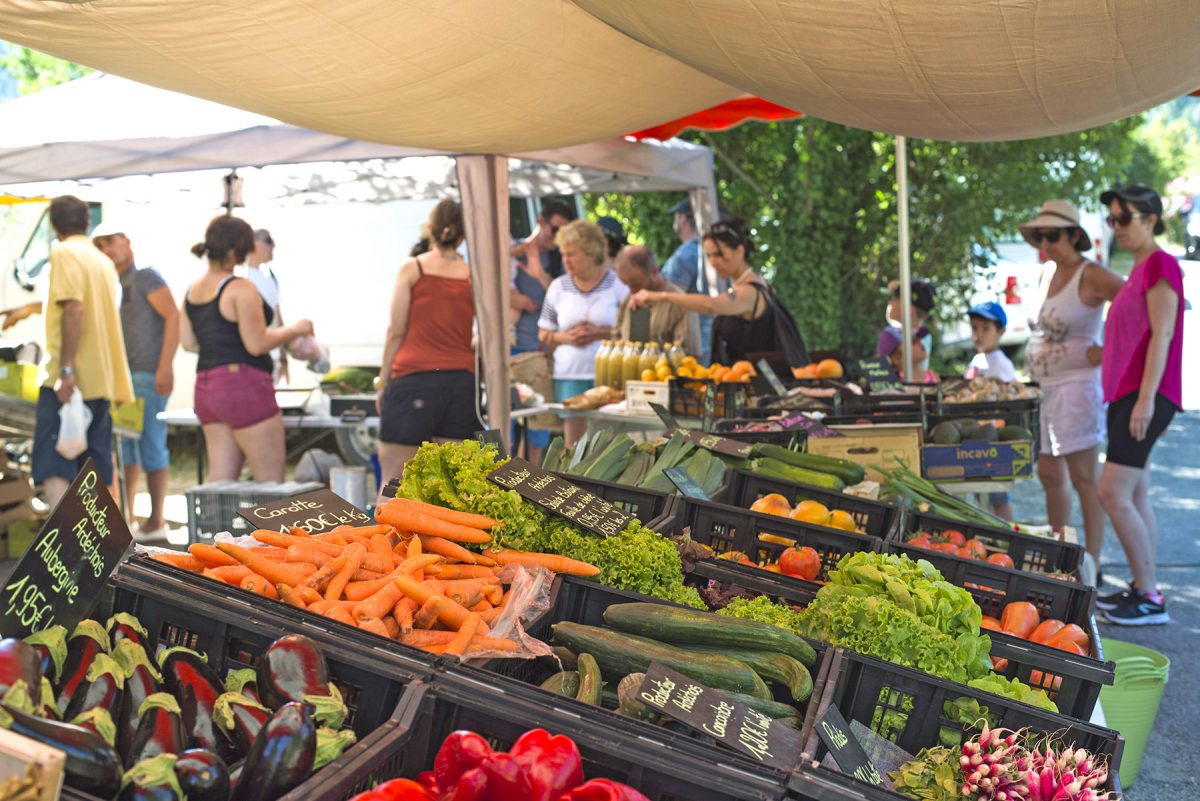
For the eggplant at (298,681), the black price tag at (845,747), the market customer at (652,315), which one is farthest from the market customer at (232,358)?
the black price tag at (845,747)

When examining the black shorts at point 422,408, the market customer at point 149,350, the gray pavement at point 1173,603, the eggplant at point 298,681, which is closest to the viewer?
the eggplant at point 298,681

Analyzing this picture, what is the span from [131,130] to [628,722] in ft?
18.6

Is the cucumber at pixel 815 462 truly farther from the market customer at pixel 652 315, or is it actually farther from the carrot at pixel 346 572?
the market customer at pixel 652 315

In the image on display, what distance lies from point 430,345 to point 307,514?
3296 millimetres

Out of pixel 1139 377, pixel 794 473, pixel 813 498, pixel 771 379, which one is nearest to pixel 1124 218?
pixel 1139 377

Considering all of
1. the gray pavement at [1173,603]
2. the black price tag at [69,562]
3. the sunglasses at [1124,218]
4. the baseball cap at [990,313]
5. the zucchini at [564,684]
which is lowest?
the gray pavement at [1173,603]

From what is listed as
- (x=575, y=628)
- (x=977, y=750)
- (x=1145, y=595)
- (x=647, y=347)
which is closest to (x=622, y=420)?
(x=647, y=347)

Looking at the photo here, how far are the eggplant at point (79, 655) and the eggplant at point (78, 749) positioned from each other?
25 cm

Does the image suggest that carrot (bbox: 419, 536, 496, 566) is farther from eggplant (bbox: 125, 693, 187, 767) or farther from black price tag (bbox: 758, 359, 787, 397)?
black price tag (bbox: 758, 359, 787, 397)

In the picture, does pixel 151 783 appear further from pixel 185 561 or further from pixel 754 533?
pixel 754 533

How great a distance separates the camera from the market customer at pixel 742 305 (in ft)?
22.6

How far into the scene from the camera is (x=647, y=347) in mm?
7383

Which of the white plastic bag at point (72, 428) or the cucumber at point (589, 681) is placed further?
the white plastic bag at point (72, 428)

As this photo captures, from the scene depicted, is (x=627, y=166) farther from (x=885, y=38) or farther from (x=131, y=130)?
(x=885, y=38)
